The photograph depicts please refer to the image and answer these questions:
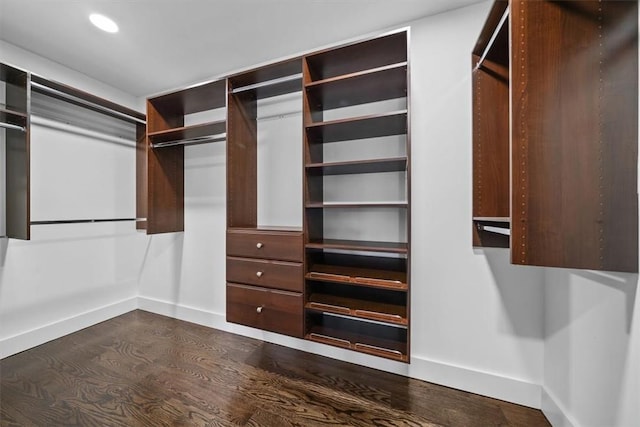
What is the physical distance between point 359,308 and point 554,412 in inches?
45.7

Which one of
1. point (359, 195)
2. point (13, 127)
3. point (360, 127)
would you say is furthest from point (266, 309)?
point (13, 127)

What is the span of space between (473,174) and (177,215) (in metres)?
2.68

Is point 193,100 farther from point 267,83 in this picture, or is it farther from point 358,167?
point 358,167

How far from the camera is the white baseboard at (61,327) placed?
84.4 inches

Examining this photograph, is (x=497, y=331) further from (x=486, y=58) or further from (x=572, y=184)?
(x=486, y=58)

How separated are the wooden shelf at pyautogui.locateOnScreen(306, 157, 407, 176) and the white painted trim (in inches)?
61.2

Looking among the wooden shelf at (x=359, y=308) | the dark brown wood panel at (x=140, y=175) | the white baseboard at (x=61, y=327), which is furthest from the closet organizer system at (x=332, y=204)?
the white baseboard at (x=61, y=327)

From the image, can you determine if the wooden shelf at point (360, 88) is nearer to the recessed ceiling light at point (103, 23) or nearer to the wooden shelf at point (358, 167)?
the wooden shelf at point (358, 167)

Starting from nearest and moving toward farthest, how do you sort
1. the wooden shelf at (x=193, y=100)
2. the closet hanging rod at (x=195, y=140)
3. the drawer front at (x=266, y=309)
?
the drawer front at (x=266, y=309), the wooden shelf at (x=193, y=100), the closet hanging rod at (x=195, y=140)

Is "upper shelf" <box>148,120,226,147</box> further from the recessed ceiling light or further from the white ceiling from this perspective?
the recessed ceiling light

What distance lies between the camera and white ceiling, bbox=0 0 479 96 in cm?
172

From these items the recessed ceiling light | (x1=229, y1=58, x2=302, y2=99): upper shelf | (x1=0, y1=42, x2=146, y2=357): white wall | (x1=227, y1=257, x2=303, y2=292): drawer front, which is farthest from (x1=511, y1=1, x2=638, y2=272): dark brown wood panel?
(x1=0, y1=42, x2=146, y2=357): white wall

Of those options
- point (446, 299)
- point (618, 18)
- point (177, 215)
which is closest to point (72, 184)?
point (177, 215)

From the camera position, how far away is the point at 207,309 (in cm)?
272
